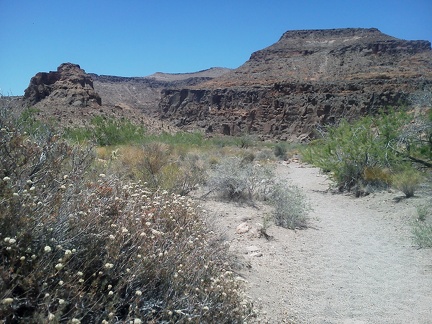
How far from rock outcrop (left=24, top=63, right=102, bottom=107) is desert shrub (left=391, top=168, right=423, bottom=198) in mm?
46820

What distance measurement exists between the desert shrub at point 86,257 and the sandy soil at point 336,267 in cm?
94

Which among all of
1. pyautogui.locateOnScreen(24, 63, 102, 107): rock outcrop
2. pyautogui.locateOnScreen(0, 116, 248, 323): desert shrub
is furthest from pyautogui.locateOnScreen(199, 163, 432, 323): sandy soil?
pyautogui.locateOnScreen(24, 63, 102, 107): rock outcrop

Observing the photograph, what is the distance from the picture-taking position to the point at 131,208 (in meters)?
4.03

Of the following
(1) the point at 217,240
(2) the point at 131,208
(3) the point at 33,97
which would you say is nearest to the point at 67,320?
(2) the point at 131,208

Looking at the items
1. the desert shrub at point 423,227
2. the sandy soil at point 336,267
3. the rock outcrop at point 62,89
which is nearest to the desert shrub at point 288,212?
the sandy soil at point 336,267

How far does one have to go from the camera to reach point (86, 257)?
10.1ft

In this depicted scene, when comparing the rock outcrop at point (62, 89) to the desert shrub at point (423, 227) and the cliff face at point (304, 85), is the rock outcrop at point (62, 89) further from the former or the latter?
the desert shrub at point (423, 227)

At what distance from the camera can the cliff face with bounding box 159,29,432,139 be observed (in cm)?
6988

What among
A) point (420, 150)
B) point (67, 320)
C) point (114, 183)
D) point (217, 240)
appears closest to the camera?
point (67, 320)

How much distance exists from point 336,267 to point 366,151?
Answer: 8.96 m

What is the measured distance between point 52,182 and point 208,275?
169 centimetres

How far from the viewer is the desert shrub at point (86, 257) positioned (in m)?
2.65

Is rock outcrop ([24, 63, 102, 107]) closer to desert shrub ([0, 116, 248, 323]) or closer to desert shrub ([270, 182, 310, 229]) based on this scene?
desert shrub ([270, 182, 310, 229])

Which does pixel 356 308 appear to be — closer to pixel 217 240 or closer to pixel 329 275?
pixel 329 275
